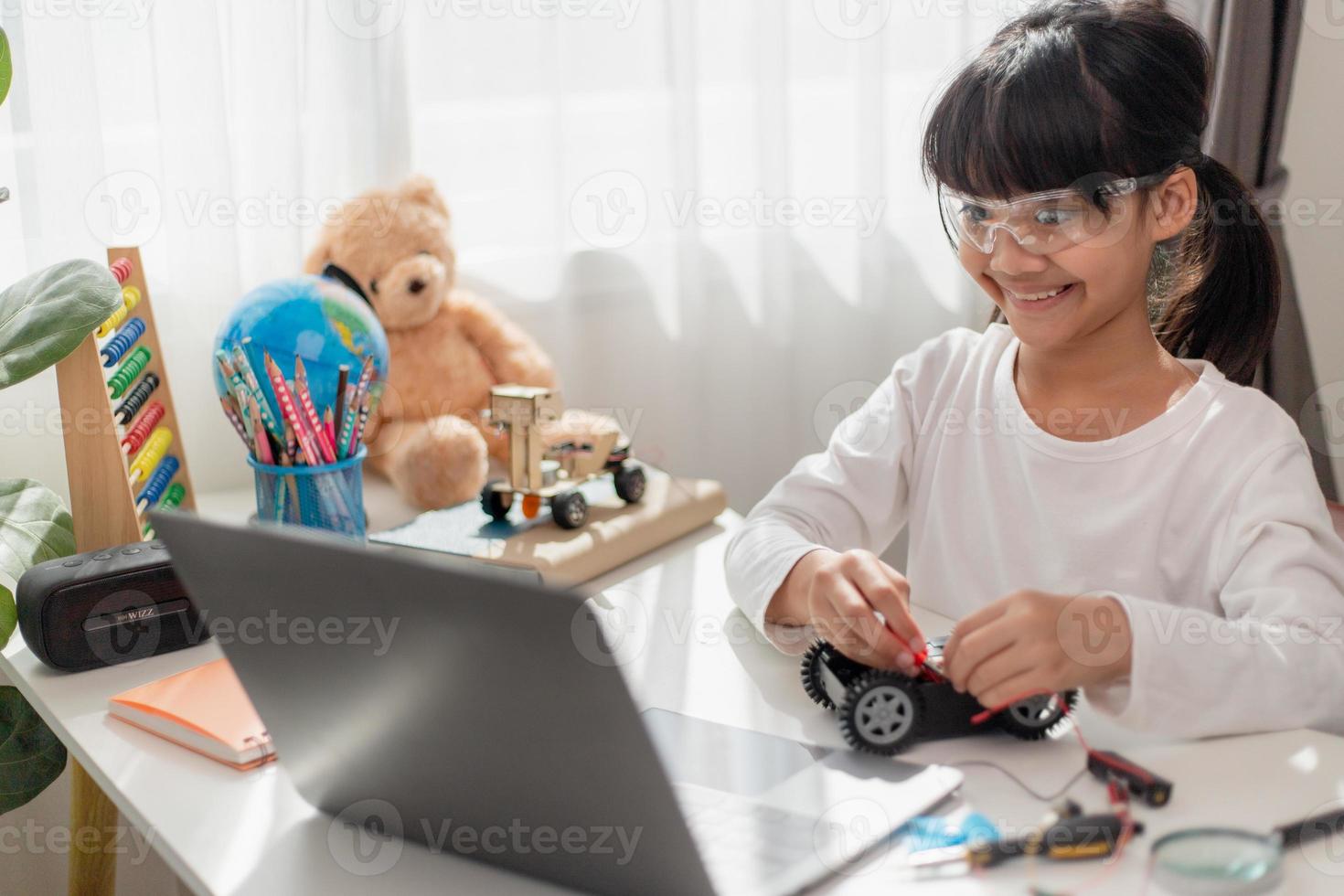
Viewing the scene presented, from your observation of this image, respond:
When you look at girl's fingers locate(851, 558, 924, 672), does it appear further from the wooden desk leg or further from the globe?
the wooden desk leg

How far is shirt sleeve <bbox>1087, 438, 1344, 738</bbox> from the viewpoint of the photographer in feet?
2.51

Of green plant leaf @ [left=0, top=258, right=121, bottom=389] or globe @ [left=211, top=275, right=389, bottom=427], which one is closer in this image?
green plant leaf @ [left=0, top=258, right=121, bottom=389]

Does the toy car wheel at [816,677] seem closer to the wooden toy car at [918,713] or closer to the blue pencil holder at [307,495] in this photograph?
the wooden toy car at [918,713]

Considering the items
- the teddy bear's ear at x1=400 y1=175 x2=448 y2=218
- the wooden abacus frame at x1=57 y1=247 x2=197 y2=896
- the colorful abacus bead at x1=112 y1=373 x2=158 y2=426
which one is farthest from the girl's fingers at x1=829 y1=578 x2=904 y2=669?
the teddy bear's ear at x1=400 y1=175 x2=448 y2=218

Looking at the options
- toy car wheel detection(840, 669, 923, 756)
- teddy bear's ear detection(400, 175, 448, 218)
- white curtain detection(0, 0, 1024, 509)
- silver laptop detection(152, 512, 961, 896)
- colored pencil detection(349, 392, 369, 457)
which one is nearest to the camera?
silver laptop detection(152, 512, 961, 896)

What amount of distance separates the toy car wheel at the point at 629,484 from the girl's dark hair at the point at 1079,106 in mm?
423

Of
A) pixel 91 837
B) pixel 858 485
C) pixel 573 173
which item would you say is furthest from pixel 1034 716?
pixel 573 173

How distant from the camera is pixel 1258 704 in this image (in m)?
0.77

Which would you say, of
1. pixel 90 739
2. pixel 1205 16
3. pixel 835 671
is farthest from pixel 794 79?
pixel 90 739

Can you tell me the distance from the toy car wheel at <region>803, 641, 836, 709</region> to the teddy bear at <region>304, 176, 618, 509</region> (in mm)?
588

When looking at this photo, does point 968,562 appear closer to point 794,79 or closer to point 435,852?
point 435,852

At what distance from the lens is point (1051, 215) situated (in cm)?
96

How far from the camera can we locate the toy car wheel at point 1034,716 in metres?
0.76

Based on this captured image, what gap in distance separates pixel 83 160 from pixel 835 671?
1.02 metres
